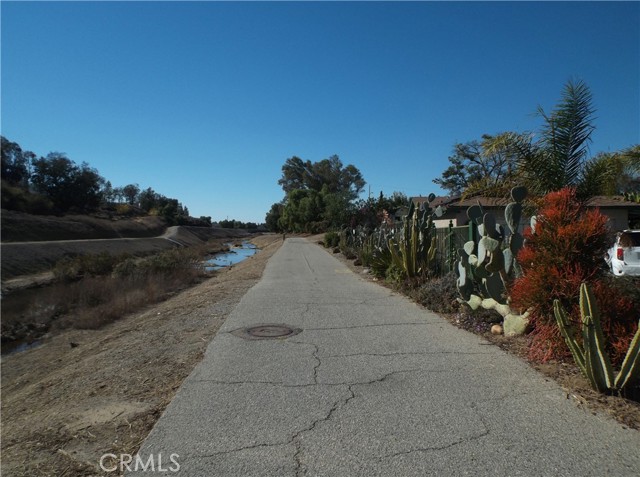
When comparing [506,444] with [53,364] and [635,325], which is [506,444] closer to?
[635,325]

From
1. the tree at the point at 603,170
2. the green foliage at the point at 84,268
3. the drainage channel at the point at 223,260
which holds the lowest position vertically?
the drainage channel at the point at 223,260

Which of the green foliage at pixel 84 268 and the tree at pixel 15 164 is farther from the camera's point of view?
the tree at pixel 15 164

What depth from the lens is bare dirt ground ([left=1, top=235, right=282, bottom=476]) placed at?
12.3 feet

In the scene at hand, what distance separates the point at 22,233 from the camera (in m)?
49.3

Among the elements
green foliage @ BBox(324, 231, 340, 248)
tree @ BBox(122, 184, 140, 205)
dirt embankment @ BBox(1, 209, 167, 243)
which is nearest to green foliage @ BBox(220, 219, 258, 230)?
tree @ BBox(122, 184, 140, 205)

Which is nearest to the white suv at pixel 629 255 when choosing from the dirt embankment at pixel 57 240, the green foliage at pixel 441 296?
the green foliage at pixel 441 296

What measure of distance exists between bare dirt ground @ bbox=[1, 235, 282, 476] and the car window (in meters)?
9.93

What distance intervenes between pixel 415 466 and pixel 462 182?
5184 centimetres

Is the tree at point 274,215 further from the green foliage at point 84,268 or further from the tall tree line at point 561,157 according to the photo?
the tall tree line at point 561,157

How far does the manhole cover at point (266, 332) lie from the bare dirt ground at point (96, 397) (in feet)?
1.72

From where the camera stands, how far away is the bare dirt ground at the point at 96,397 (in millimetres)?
3750

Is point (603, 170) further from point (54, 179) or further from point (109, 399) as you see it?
point (54, 179)

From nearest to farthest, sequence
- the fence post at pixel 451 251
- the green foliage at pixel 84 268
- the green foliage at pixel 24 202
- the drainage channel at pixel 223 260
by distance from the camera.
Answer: the fence post at pixel 451 251
the green foliage at pixel 84 268
the drainage channel at pixel 223 260
the green foliage at pixel 24 202

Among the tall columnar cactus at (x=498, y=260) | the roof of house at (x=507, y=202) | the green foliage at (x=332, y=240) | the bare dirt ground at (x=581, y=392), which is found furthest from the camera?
the green foliage at (x=332, y=240)
